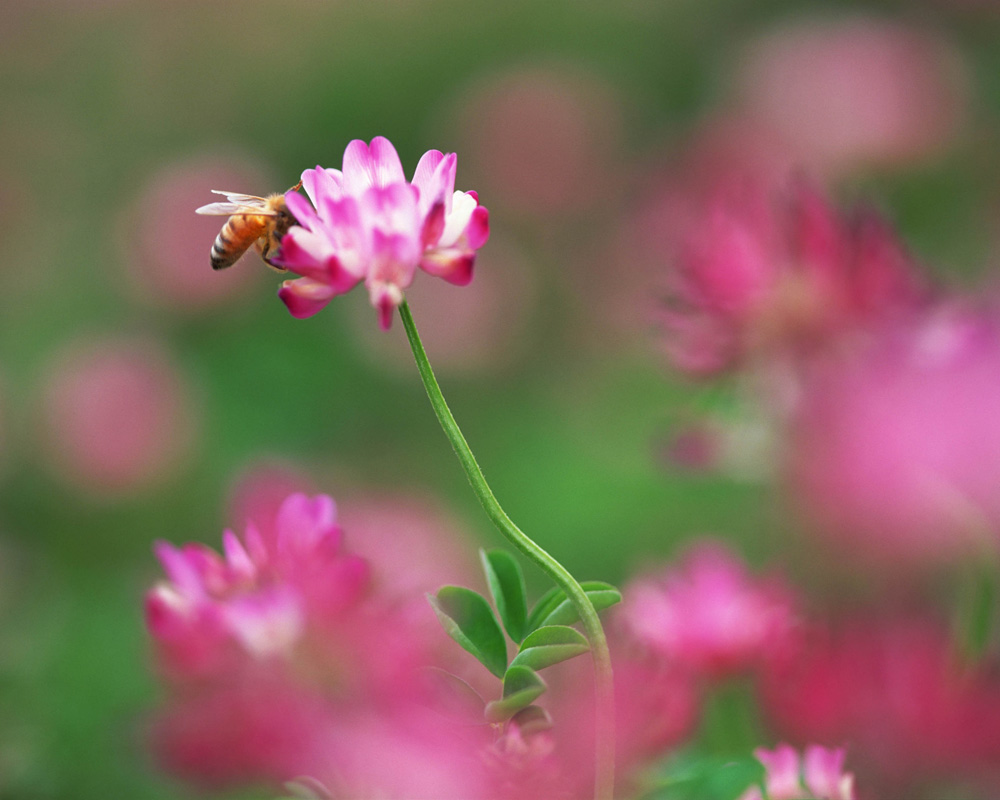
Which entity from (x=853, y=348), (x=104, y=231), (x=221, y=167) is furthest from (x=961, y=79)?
(x=853, y=348)

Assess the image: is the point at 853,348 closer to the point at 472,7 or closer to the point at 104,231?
the point at 104,231

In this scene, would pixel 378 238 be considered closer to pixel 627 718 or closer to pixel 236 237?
pixel 627 718

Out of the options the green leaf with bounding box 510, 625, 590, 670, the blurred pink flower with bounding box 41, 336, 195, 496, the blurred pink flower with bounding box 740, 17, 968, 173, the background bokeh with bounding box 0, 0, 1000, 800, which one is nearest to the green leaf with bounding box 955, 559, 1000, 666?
the green leaf with bounding box 510, 625, 590, 670

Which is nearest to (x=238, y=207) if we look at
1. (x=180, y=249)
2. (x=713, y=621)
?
(x=713, y=621)

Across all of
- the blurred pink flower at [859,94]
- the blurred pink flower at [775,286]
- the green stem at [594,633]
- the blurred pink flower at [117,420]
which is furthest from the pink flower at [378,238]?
the blurred pink flower at [859,94]

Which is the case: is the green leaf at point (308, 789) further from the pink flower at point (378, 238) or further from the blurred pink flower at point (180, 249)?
the blurred pink flower at point (180, 249)

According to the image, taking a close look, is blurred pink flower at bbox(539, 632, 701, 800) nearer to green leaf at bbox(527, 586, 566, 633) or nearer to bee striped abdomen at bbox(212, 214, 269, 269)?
green leaf at bbox(527, 586, 566, 633)
